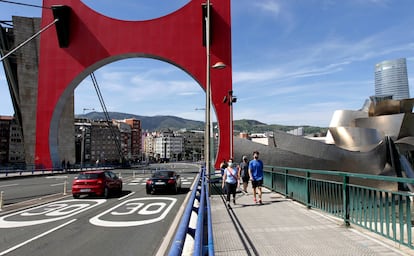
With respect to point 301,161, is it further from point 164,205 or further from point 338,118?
point 338,118

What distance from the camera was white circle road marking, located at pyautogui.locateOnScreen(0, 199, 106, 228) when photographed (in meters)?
9.14

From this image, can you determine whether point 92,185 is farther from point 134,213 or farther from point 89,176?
point 134,213

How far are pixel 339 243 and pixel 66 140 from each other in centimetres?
5437

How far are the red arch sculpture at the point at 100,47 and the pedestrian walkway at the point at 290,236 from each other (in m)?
28.4

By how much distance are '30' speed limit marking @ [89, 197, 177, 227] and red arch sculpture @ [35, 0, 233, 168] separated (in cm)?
2431

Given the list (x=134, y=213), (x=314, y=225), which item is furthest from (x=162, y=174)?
(x=314, y=225)

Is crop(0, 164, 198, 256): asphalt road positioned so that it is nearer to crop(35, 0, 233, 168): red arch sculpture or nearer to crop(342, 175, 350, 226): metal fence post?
crop(342, 175, 350, 226): metal fence post

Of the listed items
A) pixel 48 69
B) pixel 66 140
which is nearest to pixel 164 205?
pixel 48 69

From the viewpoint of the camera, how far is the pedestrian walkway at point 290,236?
5211 mm

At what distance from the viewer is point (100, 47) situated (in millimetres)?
37062

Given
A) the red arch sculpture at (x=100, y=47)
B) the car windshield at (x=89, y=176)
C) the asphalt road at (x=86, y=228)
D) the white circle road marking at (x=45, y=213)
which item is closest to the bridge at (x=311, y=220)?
the asphalt road at (x=86, y=228)

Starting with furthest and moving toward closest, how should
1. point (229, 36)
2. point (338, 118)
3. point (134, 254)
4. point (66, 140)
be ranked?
point (66, 140) < point (338, 118) < point (229, 36) < point (134, 254)

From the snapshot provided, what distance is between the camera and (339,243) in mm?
5594

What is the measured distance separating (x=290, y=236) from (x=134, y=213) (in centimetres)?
589
